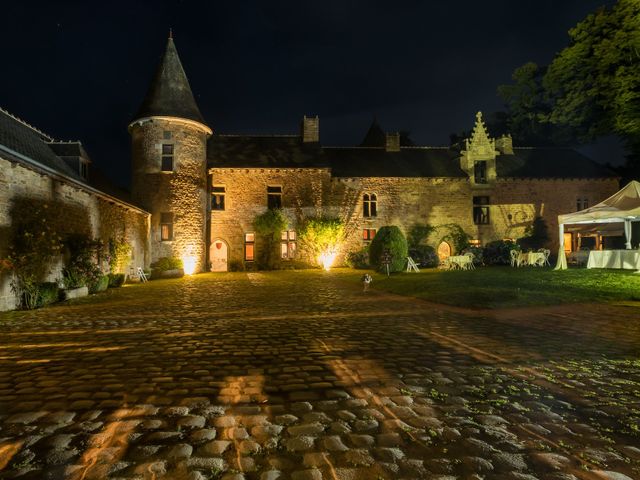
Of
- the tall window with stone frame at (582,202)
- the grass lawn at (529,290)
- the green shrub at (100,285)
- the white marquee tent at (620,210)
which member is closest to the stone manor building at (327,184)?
the tall window with stone frame at (582,202)

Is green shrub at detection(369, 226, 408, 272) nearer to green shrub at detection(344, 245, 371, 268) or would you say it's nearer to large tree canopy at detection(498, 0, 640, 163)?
green shrub at detection(344, 245, 371, 268)

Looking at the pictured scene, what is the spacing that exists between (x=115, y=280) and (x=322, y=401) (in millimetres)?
13860

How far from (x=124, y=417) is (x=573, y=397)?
143 inches

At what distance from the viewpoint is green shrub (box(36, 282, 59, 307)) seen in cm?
933

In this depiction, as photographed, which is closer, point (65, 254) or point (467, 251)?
point (65, 254)

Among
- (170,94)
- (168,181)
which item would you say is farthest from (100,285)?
(170,94)

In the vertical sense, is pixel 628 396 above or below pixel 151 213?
below

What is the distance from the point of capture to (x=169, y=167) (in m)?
20.9

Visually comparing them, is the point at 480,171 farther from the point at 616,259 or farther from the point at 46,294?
the point at 46,294

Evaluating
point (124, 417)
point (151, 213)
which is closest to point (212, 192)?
point (151, 213)

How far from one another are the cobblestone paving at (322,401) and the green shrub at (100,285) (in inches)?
265

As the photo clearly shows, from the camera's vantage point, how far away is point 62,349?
4926 mm

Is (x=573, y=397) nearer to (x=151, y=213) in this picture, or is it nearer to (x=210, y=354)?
(x=210, y=354)

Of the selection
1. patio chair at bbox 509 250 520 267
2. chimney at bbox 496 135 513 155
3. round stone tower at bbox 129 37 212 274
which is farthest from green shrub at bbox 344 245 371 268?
chimney at bbox 496 135 513 155
